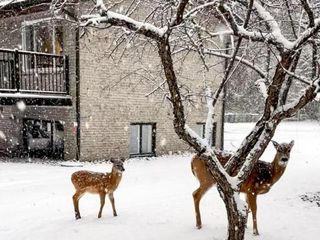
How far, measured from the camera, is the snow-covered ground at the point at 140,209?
6.72 metres

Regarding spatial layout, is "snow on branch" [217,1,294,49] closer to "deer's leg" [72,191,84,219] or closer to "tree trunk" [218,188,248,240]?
"tree trunk" [218,188,248,240]

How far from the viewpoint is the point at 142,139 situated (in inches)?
Result: 654

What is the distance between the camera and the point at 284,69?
206 inches

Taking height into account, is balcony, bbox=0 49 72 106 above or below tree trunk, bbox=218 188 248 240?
above

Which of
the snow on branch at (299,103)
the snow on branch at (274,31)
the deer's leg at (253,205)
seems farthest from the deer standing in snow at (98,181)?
the snow on branch at (274,31)

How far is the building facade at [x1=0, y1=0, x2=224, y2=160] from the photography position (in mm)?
14016

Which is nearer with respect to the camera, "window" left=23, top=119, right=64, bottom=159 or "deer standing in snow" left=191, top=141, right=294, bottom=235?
"deer standing in snow" left=191, top=141, right=294, bottom=235

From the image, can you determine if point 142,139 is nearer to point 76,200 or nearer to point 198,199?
point 76,200

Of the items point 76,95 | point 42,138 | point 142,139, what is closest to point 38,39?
point 76,95

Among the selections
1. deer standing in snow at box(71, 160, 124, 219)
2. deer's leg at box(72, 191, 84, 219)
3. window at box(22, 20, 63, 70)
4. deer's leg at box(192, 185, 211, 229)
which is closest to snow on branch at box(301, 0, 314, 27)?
deer's leg at box(192, 185, 211, 229)

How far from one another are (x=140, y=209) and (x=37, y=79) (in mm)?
8723

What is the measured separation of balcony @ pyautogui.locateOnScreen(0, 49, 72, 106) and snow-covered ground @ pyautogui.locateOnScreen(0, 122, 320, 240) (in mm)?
2273

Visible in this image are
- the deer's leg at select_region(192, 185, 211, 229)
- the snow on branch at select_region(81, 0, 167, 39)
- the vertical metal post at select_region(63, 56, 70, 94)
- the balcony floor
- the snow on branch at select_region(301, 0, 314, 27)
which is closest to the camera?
the snow on branch at select_region(81, 0, 167, 39)

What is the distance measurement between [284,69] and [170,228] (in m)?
3.35
